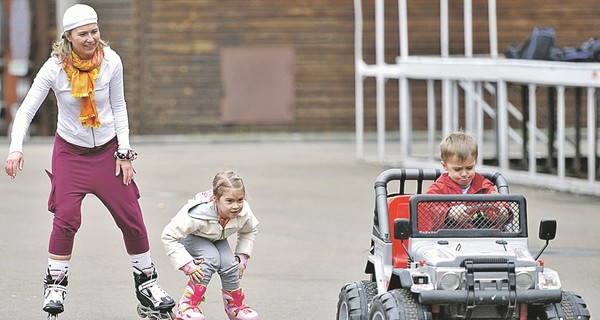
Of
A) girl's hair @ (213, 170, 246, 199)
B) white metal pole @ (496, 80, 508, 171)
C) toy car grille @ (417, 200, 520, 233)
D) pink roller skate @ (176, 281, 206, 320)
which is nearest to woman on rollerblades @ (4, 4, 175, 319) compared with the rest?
pink roller skate @ (176, 281, 206, 320)

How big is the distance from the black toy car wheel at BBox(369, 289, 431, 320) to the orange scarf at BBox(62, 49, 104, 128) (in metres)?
1.92

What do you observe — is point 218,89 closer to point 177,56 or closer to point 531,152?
point 177,56

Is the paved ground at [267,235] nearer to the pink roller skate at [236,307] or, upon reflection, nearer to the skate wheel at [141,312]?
the skate wheel at [141,312]

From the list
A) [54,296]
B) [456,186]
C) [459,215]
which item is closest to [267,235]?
[54,296]

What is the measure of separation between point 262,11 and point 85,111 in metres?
18.6

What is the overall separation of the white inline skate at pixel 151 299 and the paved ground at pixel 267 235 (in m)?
0.39

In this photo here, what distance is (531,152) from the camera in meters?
15.8

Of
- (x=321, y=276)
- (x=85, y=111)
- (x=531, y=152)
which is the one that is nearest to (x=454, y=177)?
(x=85, y=111)

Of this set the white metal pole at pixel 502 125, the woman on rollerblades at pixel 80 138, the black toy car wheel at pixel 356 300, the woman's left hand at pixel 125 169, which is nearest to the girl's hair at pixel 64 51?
the woman on rollerblades at pixel 80 138

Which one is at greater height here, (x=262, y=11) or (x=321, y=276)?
(x=262, y=11)

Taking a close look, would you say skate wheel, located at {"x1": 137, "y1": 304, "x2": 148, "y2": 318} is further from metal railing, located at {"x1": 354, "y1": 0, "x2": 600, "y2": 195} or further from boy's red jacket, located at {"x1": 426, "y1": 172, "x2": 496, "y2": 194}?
metal railing, located at {"x1": 354, "y1": 0, "x2": 600, "y2": 195}


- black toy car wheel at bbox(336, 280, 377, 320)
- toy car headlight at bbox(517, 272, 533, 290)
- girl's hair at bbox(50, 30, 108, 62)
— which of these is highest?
girl's hair at bbox(50, 30, 108, 62)

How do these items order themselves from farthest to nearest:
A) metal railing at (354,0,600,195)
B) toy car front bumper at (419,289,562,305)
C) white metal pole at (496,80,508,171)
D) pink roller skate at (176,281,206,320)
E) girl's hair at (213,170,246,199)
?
white metal pole at (496,80,508,171) → metal railing at (354,0,600,195) → pink roller skate at (176,281,206,320) → girl's hair at (213,170,246,199) → toy car front bumper at (419,289,562,305)

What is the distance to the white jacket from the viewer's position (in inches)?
281
